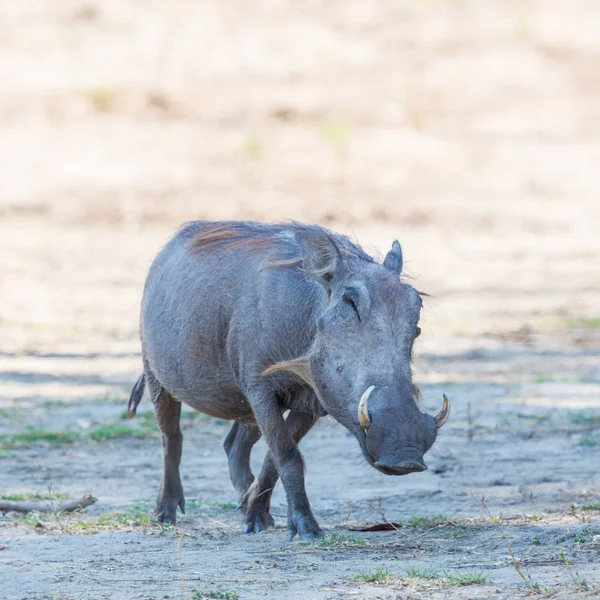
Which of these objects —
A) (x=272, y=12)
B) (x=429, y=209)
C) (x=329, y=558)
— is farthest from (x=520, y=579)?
(x=272, y=12)

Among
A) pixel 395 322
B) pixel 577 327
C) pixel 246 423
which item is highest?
pixel 395 322

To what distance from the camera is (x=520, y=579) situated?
4273 mm

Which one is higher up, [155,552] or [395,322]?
[395,322]

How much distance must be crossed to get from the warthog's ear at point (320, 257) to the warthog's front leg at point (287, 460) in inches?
22.5

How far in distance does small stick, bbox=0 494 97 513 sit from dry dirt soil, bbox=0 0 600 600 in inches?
2.6

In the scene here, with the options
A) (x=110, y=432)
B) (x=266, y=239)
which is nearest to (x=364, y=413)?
(x=266, y=239)

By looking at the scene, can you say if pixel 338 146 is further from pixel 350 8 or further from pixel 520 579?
pixel 520 579

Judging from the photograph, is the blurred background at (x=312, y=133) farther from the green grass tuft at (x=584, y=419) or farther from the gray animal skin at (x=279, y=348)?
the gray animal skin at (x=279, y=348)

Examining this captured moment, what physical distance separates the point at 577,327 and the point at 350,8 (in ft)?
39.0

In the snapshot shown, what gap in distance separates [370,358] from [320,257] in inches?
21.8

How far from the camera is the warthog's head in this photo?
459cm

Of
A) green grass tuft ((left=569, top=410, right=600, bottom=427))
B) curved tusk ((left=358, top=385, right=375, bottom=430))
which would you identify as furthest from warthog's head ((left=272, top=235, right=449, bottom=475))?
green grass tuft ((left=569, top=410, right=600, bottom=427))

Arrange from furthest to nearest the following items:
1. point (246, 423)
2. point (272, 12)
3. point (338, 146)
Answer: point (272, 12) → point (338, 146) → point (246, 423)

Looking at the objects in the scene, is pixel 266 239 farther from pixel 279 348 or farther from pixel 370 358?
pixel 370 358
